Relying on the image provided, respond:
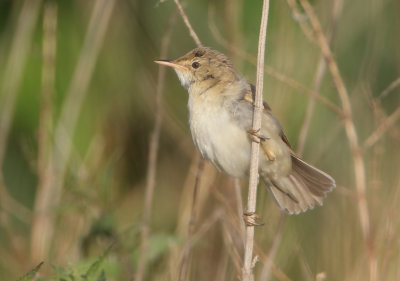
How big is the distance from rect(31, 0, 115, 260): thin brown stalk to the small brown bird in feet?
4.28

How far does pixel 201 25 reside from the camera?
5582 mm

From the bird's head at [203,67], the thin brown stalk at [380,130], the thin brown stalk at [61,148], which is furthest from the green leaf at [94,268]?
the thin brown stalk at [61,148]

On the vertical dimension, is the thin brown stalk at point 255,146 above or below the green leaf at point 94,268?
above

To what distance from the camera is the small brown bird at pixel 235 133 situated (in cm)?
340

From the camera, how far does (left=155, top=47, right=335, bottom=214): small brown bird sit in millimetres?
3398

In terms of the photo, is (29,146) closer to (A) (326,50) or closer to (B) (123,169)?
(B) (123,169)

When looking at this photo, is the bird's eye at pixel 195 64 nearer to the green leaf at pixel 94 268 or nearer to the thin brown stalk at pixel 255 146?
the thin brown stalk at pixel 255 146

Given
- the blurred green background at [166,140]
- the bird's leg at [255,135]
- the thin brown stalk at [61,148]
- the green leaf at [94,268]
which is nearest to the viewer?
the green leaf at [94,268]

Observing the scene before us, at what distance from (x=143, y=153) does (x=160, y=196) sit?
38 centimetres

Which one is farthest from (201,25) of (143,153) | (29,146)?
(29,146)

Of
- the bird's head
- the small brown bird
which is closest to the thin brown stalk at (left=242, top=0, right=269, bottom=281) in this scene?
the small brown bird

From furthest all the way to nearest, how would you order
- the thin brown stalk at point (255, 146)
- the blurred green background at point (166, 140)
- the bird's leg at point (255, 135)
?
the blurred green background at point (166, 140)
the bird's leg at point (255, 135)
the thin brown stalk at point (255, 146)

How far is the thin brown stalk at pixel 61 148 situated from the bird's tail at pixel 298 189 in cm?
143

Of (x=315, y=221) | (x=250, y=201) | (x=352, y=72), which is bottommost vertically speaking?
(x=250, y=201)
